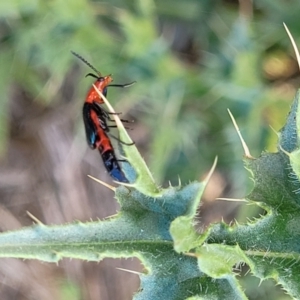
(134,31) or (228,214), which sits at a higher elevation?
(134,31)

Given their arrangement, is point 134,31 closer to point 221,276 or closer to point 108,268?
point 221,276

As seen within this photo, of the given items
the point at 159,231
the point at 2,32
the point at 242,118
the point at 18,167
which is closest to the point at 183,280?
the point at 159,231

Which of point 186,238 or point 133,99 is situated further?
point 133,99

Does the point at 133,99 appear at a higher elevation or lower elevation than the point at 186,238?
lower

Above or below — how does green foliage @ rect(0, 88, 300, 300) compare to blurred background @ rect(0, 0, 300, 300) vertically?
above

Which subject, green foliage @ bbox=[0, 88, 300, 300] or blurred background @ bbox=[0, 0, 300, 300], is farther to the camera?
blurred background @ bbox=[0, 0, 300, 300]

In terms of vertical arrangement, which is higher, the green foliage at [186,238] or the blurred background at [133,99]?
the green foliage at [186,238]

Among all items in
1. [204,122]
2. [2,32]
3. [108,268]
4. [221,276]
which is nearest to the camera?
[221,276]

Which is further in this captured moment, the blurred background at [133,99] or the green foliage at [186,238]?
the blurred background at [133,99]
